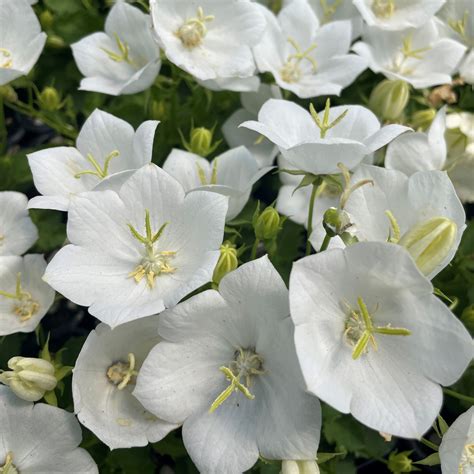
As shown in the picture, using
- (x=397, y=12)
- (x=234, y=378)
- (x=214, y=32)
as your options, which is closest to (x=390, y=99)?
(x=397, y=12)

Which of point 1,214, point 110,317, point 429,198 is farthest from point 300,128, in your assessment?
point 1,214

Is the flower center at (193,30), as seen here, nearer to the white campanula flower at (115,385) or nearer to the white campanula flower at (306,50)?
the white campanula flower at (306,50)

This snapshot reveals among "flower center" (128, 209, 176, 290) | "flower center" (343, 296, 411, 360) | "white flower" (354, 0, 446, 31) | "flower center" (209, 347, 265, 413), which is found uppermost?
"white flower" (354, 0, 446, 31)

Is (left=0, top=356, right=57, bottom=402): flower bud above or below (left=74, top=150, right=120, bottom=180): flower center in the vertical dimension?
below

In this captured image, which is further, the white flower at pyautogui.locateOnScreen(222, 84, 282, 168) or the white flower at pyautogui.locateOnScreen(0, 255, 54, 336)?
the white flower at pyautogui.locateOnScreen(222, 84, 282, 168)

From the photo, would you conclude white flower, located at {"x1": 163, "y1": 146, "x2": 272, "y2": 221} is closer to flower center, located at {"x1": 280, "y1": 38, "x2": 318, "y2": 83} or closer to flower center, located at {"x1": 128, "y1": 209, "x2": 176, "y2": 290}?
flower center, located at {"x1": 128, "y1": 209, "x2": 176, "y2": 290}

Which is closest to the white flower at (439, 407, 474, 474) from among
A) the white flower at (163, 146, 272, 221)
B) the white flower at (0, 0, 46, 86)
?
the white flower at (163, 146, 272, 221)

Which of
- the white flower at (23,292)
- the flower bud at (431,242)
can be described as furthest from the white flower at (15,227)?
the flower bud at (431,242)
